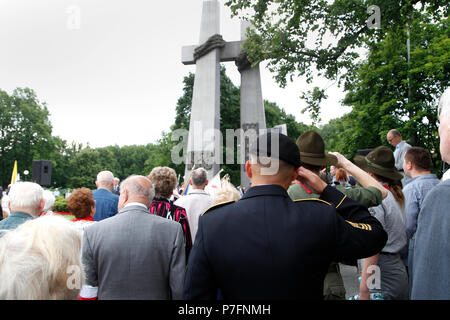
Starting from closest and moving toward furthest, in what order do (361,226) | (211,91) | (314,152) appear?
(361,226) < (314,152) < (211,91)

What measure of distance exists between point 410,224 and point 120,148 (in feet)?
277

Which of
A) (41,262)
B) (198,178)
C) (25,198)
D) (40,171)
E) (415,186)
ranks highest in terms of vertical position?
(40,171)

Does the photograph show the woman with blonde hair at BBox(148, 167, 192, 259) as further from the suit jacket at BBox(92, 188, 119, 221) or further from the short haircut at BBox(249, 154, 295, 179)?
the short haircut at BBox(249, 154, 295, 179)

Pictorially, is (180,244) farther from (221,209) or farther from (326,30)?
(326,30)

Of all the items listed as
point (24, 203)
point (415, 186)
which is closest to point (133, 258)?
point (24, 203)

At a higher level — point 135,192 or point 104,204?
point 135,192

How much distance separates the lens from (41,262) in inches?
53.0

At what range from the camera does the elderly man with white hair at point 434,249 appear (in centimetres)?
123

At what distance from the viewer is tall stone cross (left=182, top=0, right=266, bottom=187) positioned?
650 inches

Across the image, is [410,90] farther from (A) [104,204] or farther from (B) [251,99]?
(A) [104,204]

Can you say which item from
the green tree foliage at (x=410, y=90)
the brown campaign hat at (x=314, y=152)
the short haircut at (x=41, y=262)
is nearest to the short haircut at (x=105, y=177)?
the brown campaign hat at (x=314, y=152)

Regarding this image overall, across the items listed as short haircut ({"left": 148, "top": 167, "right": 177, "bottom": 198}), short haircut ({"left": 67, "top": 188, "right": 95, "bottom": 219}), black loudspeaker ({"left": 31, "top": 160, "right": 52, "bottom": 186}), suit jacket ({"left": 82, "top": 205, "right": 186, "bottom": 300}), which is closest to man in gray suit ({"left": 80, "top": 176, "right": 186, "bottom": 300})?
suit jacket ({"left": 82, "top": 205, "right": 186, "bottom": 300})

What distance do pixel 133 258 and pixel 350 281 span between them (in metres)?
4.94
